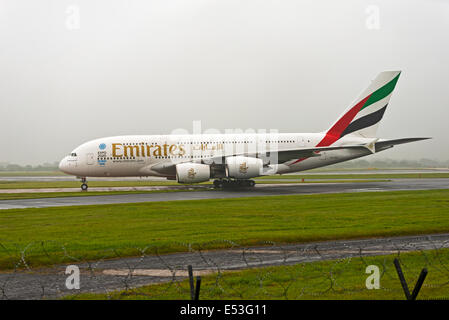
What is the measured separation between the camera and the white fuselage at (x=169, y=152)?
Result: 36875 mm

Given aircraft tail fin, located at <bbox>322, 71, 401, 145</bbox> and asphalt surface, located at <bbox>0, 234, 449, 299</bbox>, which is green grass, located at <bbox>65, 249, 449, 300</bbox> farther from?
aircraft tail fin, located at <bbox>322, 71, 401, 145</bbox>

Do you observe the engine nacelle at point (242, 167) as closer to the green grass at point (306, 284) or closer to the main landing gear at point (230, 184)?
the main landing gear at point (230, 184)

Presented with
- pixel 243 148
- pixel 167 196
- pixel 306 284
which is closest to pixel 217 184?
pixel 243 148

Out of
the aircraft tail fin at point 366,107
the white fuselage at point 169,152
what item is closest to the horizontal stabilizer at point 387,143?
the white fuselage at point 169,152

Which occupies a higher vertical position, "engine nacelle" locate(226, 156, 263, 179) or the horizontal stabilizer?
the horizontal stabilizer

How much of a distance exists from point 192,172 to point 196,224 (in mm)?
16265

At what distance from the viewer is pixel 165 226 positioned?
17172 millimetres

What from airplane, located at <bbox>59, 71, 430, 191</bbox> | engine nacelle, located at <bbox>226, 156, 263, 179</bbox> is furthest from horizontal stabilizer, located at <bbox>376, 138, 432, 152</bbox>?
engine nacelle, located at <bbox>226, 156, 263, 179</bbox>

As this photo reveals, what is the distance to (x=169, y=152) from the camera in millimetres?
37094

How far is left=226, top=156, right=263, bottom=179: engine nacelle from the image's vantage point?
33.8 m

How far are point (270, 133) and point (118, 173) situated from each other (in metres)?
13.8

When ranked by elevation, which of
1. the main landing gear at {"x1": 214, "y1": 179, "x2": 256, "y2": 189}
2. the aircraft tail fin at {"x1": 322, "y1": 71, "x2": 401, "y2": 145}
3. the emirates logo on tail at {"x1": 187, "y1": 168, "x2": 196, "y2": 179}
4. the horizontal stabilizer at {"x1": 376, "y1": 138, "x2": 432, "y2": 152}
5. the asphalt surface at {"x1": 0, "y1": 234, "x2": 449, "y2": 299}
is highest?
the aircraft tail fin at {"x1": 322, "y1": 71, "x2": 401, "y2": 145}

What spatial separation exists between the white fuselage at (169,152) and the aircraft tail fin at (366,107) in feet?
2.85

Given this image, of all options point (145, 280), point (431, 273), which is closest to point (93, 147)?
point (145, 280)
